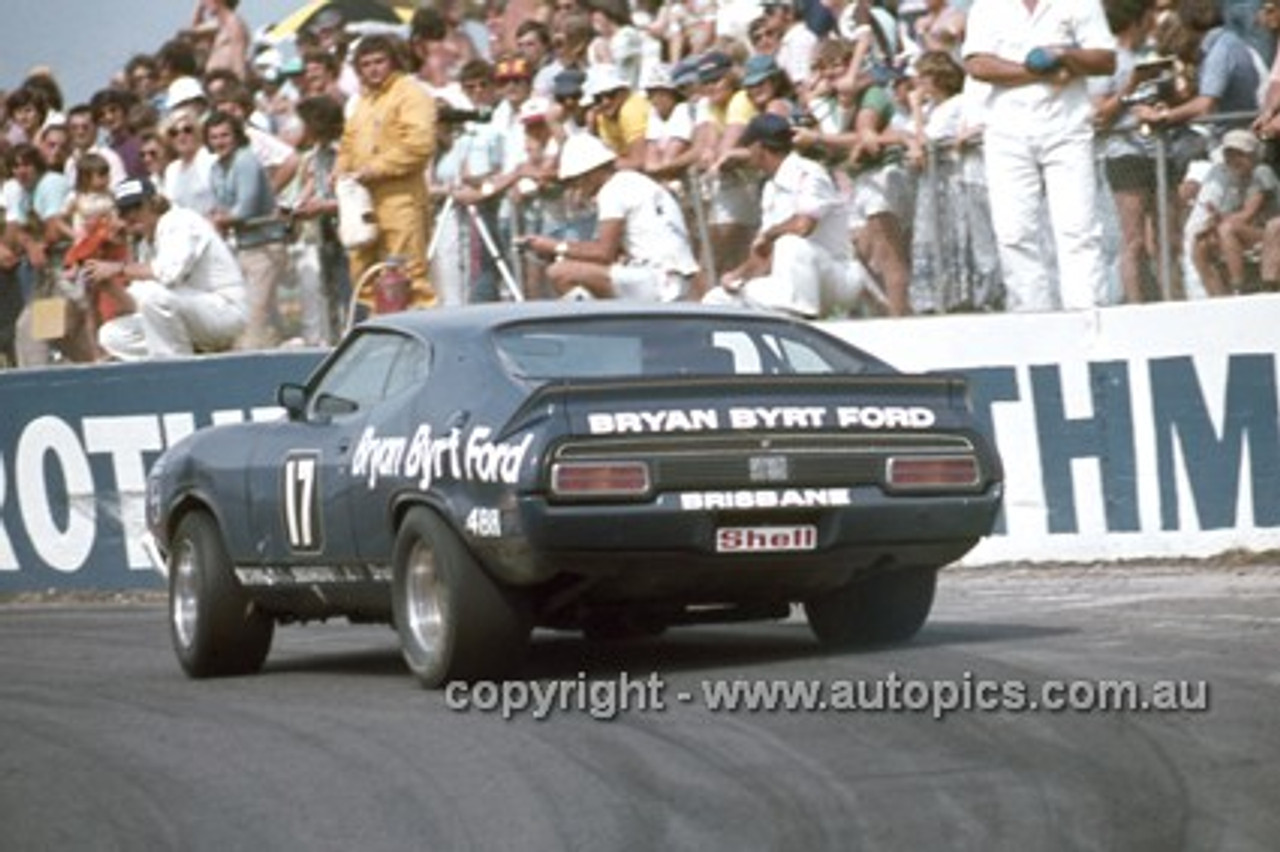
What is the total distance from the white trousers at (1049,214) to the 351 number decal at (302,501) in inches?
187

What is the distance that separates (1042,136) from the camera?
1513cm

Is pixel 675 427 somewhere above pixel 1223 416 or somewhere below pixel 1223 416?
above

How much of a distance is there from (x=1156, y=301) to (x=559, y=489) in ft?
18.5

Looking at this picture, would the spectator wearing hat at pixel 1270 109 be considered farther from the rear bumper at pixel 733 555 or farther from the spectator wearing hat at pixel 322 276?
the spectator wearing hat at pixel 322 276

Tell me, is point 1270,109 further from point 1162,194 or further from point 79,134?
point 79,134

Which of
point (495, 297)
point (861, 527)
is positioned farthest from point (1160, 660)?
point (495, 297)

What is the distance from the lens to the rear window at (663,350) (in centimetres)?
1101

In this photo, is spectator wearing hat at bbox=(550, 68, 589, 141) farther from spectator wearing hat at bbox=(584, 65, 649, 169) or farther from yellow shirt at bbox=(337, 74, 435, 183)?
yellow shirt at bbox=(337, 74, 435, 183)

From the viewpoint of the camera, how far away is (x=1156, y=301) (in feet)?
49.4

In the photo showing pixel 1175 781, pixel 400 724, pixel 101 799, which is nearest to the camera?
pixel 1175 781

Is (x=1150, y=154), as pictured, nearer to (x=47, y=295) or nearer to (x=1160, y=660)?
(x=1160, y=660)

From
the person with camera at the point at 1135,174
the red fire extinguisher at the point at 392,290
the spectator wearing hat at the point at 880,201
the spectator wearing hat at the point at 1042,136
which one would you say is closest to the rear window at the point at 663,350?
the person with camera at the point at 1135,174

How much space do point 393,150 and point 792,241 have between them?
2564 millimetres

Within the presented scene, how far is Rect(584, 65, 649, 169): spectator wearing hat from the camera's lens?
17.3 meters
